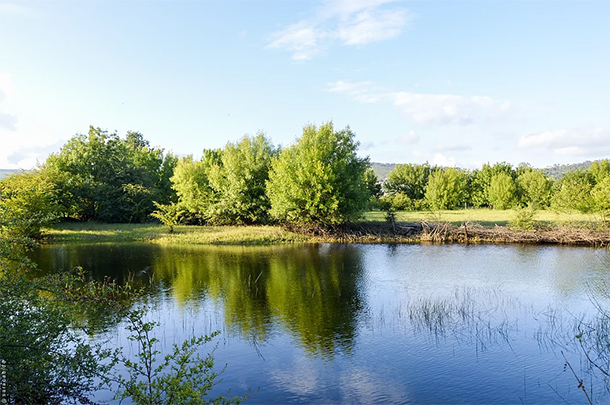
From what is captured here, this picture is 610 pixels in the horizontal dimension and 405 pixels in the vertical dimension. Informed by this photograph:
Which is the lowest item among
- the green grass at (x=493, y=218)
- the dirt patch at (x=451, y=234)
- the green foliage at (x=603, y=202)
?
the dirt patch at (x=451, y=234)

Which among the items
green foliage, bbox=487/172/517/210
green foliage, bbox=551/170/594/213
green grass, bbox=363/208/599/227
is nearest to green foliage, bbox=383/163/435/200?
green foliage, bbox=487/172/517/210

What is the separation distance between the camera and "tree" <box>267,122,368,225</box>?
4084 centimetres

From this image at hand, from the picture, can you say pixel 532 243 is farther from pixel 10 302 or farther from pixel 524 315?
pixel 10 302

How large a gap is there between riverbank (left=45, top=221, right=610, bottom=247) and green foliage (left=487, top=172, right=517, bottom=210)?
1624 inches

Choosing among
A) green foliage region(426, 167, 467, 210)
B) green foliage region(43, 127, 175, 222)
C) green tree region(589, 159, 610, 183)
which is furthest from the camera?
green tree region(589, 159, 610, 183)

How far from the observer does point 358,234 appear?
140 ft

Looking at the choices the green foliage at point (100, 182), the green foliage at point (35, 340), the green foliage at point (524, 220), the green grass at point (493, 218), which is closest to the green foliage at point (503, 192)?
the green grass at point (493, 218)

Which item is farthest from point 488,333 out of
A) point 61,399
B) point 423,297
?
point 61,399

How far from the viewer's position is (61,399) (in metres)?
9.88

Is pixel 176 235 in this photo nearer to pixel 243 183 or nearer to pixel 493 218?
pixel 243 183

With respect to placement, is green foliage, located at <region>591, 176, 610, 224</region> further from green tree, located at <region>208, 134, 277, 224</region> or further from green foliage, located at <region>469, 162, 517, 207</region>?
green foliage, located at <region>469, 162, 517, 207</region>

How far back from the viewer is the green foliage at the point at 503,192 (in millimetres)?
78938

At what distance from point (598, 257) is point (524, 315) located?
16.9 m

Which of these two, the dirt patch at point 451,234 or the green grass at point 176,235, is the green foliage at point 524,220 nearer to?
the dirt patch at point 451,234
